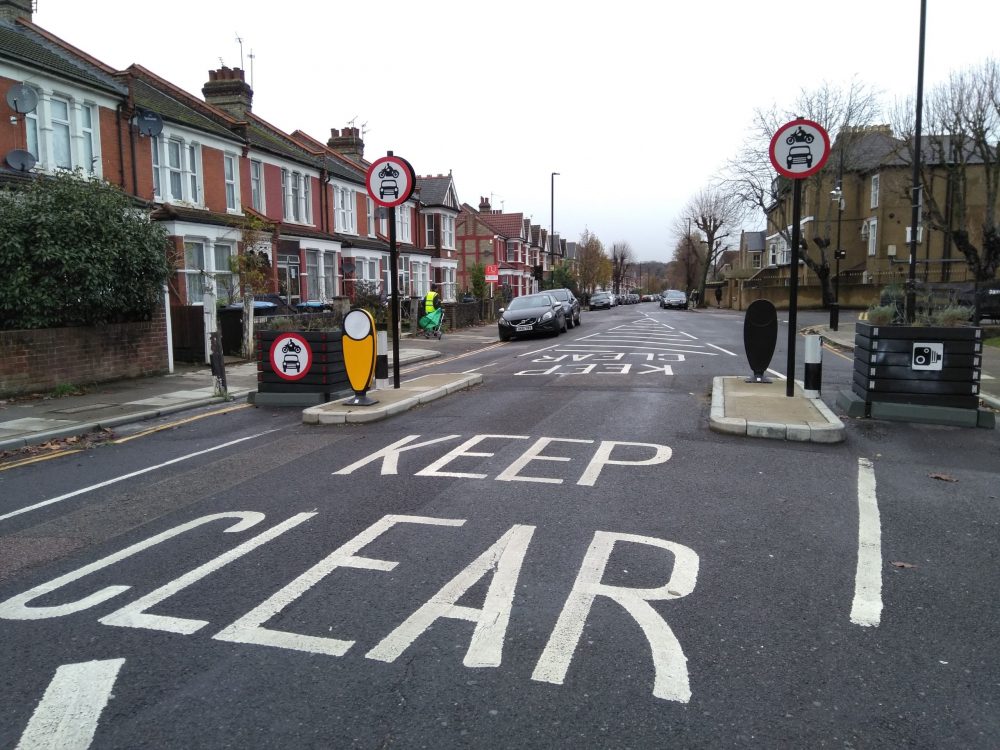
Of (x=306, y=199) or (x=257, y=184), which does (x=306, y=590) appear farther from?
(x=306, y=199)

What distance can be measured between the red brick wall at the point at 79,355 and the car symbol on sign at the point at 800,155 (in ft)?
39.1

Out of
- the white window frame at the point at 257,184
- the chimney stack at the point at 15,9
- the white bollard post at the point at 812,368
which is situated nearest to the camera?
the white bollard post at the point at 812,368

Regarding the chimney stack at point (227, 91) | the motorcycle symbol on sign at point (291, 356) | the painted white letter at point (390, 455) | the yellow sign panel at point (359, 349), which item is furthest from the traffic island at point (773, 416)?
the chimney stack at point (227, 91)

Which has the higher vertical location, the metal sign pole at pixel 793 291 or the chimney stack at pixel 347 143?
the chimney stack at pixel 347 143

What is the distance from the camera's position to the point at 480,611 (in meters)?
3.75

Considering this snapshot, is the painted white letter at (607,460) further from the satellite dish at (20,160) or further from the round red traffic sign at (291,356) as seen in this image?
the satellite dish at (20,160)

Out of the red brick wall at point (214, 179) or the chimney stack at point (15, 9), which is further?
the red brick wall at point (214, 179)

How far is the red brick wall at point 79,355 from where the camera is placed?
11.8 metres

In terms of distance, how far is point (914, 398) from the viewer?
27.7 ft

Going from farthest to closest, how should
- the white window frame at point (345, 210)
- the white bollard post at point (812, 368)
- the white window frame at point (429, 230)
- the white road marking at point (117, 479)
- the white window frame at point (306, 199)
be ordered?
the white window frame at point (429, 230)
the white window frame at point (345, 210)
the white window frame at point (306, 199)
the white bollard post at point (812, 368)
the white road marking at point (117, 479)

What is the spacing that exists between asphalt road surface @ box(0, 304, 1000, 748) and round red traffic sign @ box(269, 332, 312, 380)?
10.5 ft

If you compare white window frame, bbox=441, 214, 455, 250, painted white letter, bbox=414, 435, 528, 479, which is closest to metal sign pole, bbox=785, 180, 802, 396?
painted white letter, bbox=414, 435, 528, 479

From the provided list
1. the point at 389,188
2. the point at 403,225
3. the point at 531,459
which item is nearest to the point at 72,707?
the point at 531,459

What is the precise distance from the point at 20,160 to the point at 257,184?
11.4m
